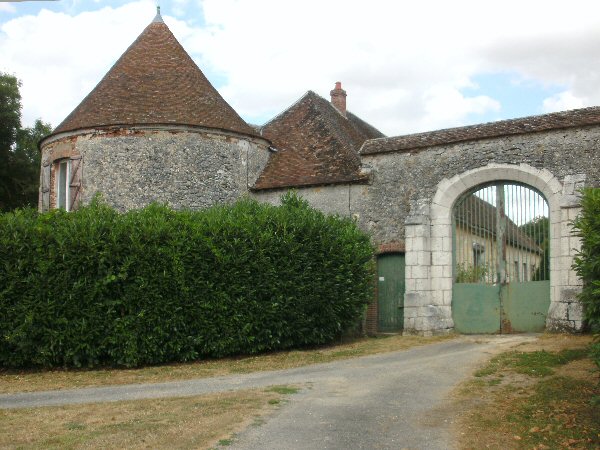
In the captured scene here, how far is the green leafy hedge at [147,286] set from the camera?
1230cm

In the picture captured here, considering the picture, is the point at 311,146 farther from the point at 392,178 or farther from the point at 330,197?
the point at 392,178

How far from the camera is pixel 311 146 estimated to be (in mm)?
18312

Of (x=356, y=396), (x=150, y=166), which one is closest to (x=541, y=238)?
(x=356, y=396)

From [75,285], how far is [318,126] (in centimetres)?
906

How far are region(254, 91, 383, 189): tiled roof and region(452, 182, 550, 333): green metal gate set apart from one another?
9.32ft

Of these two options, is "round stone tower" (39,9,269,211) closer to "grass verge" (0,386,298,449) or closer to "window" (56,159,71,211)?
"window" (56,159,71,211)

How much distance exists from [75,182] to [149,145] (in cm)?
199

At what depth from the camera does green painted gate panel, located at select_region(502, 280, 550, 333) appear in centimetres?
1419

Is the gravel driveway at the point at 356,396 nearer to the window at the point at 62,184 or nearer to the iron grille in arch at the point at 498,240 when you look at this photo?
the iron grille in arch at the point at 498,240

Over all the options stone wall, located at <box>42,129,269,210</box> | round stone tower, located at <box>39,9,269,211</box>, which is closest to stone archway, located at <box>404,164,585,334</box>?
round stone tower, located at <box>39,9,269,211</box>

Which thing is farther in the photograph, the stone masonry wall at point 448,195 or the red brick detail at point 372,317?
the red brick detail at point 372,317

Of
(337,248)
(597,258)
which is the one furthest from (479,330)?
(597,258)

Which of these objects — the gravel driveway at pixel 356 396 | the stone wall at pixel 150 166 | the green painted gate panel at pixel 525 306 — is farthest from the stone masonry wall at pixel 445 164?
the stone wall at pixel 150 166

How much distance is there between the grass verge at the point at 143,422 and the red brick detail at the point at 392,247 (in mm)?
6730
